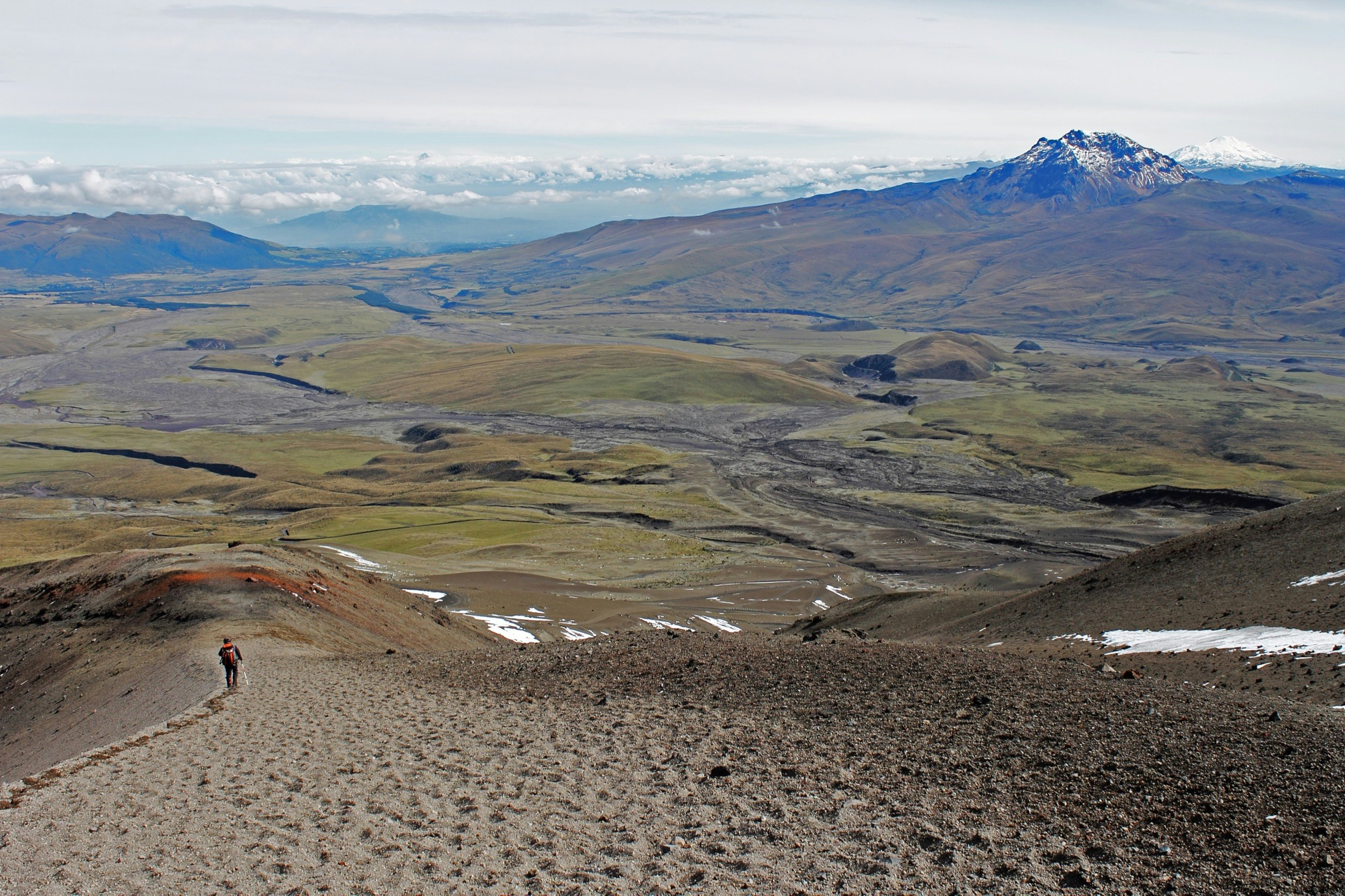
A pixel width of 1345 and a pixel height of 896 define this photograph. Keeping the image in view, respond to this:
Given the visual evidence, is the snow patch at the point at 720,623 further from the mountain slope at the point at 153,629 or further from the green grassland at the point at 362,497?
the mountain slope at the point at 153,629

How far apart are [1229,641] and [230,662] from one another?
27122mm

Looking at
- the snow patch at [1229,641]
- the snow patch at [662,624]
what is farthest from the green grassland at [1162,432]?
the snow patch at [1229,641]

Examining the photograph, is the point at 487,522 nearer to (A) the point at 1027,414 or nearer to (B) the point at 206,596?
(B) the point at 206,596

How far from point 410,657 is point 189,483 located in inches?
4225

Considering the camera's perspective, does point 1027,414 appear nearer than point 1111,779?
No

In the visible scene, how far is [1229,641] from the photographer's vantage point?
2494 centimetres

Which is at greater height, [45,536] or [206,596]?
[206,596]

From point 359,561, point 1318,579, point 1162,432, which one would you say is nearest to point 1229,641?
point 1318,579

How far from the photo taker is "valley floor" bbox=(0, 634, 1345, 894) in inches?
524

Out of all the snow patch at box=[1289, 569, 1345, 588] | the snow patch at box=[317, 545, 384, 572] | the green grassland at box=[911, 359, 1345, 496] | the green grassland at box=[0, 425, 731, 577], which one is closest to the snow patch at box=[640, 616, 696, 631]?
the green grassland at box=[0, 425, 731, 577]

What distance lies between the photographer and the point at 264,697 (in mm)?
24703

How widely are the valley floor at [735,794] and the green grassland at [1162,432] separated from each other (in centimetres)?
10185

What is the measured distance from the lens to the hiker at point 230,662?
82.1 feet

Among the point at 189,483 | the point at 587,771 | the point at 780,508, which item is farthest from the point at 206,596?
the point at 189,483
